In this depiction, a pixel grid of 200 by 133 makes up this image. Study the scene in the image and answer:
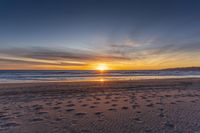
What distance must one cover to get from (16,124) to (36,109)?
2.60 metres

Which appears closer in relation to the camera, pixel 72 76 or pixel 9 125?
pixel 9 125

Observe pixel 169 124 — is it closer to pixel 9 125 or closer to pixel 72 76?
pixel 9 125

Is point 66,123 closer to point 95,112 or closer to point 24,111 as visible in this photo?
point 95,112

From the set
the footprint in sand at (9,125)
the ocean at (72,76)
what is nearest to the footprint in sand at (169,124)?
the footprint in sand at (9,125)

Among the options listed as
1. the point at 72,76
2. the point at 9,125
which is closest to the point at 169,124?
the point at 9,125

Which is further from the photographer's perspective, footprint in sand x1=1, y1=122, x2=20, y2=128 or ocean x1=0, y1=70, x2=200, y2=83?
ocean x1=0, y1=70, x2=200, y2=83

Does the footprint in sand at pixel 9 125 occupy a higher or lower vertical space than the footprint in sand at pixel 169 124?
higher

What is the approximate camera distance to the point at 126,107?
403 inches

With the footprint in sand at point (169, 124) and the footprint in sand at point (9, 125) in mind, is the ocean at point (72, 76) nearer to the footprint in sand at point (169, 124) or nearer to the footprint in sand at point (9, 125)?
the footprint in sand at point (9, 125)

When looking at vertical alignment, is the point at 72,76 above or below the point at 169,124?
above

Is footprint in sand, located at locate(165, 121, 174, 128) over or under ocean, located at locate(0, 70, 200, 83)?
under

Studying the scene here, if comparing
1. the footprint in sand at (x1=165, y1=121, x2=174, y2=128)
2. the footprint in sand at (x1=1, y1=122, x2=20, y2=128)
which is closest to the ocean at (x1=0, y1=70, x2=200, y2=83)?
the footprint in sand at (x1=1, y1=122, x2=20, y2=128)

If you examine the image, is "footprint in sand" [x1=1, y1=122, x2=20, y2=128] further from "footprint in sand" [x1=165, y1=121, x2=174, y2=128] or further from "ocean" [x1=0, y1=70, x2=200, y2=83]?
"ocean" [x1=0, y1=70, x2=200, y2=83]

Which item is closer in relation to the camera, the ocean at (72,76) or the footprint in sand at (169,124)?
the footprint in sand at (169,124)
